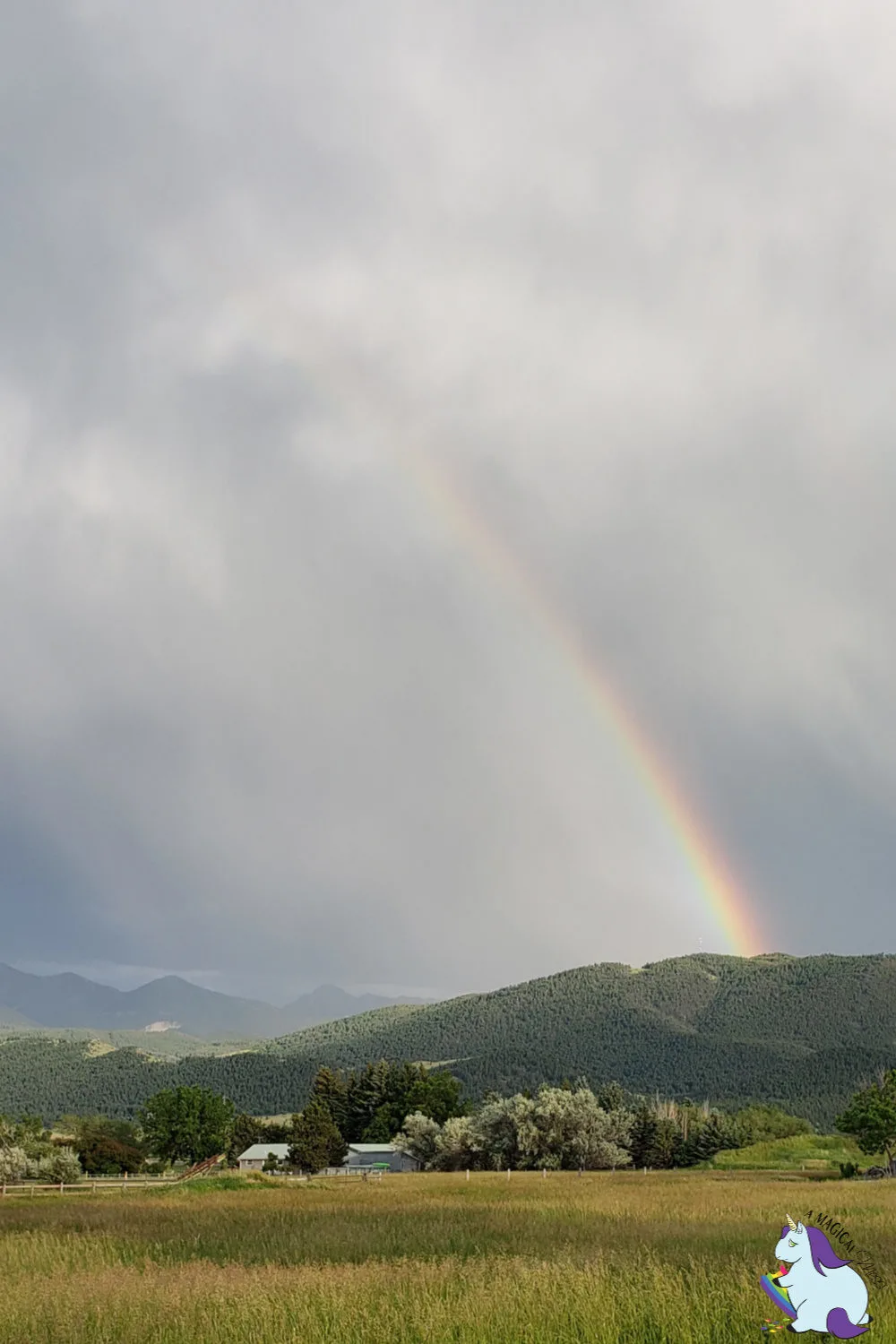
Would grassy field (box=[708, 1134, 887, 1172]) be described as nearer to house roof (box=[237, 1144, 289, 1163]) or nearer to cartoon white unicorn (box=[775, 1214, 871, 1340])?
house roof (box=[237, 1144, 289, 1163])

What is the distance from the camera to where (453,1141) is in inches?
3332

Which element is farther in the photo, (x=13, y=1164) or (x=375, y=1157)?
(x=375, y=1157)

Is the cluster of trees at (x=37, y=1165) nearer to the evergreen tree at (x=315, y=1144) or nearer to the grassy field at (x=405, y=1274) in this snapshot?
the evergreen tree at (x=315, y=1144)

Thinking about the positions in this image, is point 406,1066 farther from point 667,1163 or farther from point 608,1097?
point 667,1163

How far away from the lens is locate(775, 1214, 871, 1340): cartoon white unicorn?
821 cm

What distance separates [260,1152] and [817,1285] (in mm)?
148176

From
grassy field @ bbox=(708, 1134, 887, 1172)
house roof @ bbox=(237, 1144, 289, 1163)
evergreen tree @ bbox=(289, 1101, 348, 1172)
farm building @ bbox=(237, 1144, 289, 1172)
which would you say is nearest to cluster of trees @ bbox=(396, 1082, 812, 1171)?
grassy field @ bbox=(708, 1134, 887, 1172)

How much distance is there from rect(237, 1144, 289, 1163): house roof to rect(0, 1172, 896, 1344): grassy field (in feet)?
373

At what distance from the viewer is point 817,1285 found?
839 centimetres

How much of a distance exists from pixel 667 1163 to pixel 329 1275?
332 ft

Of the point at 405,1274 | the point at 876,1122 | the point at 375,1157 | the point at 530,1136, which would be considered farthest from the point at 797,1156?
the point at 405,1274

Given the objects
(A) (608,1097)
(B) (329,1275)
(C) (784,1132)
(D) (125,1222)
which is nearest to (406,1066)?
(A) (608,1097)

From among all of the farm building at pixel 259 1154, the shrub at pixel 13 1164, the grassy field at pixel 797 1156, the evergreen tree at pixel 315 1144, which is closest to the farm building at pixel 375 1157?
the farm building at pixel 259 1154

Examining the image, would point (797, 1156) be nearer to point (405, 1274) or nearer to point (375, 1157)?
point (375, 1157)
